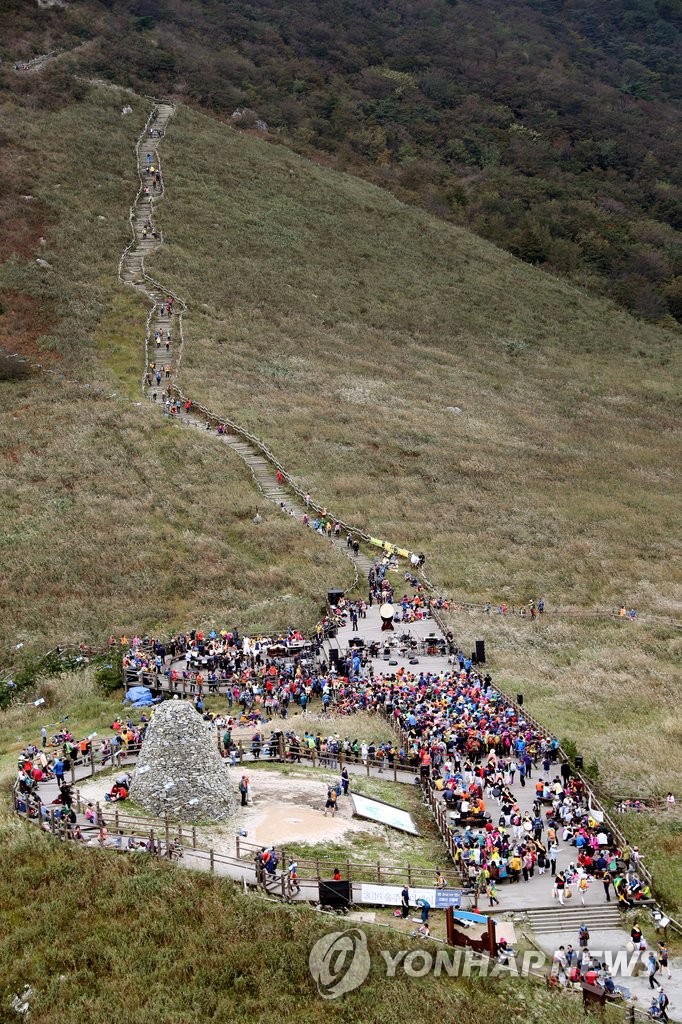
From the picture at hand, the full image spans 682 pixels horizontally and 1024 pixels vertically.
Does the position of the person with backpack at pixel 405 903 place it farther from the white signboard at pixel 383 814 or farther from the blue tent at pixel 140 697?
the blue tent at pixel 140 697

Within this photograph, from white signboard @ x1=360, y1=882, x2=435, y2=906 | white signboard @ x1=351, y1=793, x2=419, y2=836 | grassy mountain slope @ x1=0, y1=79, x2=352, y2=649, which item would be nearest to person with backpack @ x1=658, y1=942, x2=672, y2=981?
white signboard @ x1=360, y1=882, x2=435, y2=906

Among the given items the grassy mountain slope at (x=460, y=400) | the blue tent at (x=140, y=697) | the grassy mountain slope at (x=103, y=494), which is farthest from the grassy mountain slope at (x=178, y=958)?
the grassy mountain slope at (x=103, y=494)

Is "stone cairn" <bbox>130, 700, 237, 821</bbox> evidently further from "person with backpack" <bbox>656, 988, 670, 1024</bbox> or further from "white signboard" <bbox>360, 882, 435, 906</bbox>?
"person with backpack" <bbox>656, 988, 670, 1024</bbox>

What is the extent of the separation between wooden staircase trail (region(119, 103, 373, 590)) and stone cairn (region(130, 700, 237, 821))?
62.5 feet

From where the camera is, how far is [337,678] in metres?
32.9

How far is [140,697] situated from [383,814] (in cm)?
1036

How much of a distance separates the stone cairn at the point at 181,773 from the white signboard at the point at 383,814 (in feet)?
9.09

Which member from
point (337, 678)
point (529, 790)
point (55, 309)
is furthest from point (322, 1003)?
point (55, 309)

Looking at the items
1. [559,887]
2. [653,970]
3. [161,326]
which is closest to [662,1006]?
[653,970]

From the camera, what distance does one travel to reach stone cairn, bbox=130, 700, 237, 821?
896 inches

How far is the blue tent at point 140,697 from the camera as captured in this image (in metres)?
31.1

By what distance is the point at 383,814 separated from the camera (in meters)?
23.6

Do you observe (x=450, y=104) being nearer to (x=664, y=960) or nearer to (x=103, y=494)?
(x=103, y=494)

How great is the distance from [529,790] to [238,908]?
897cm
